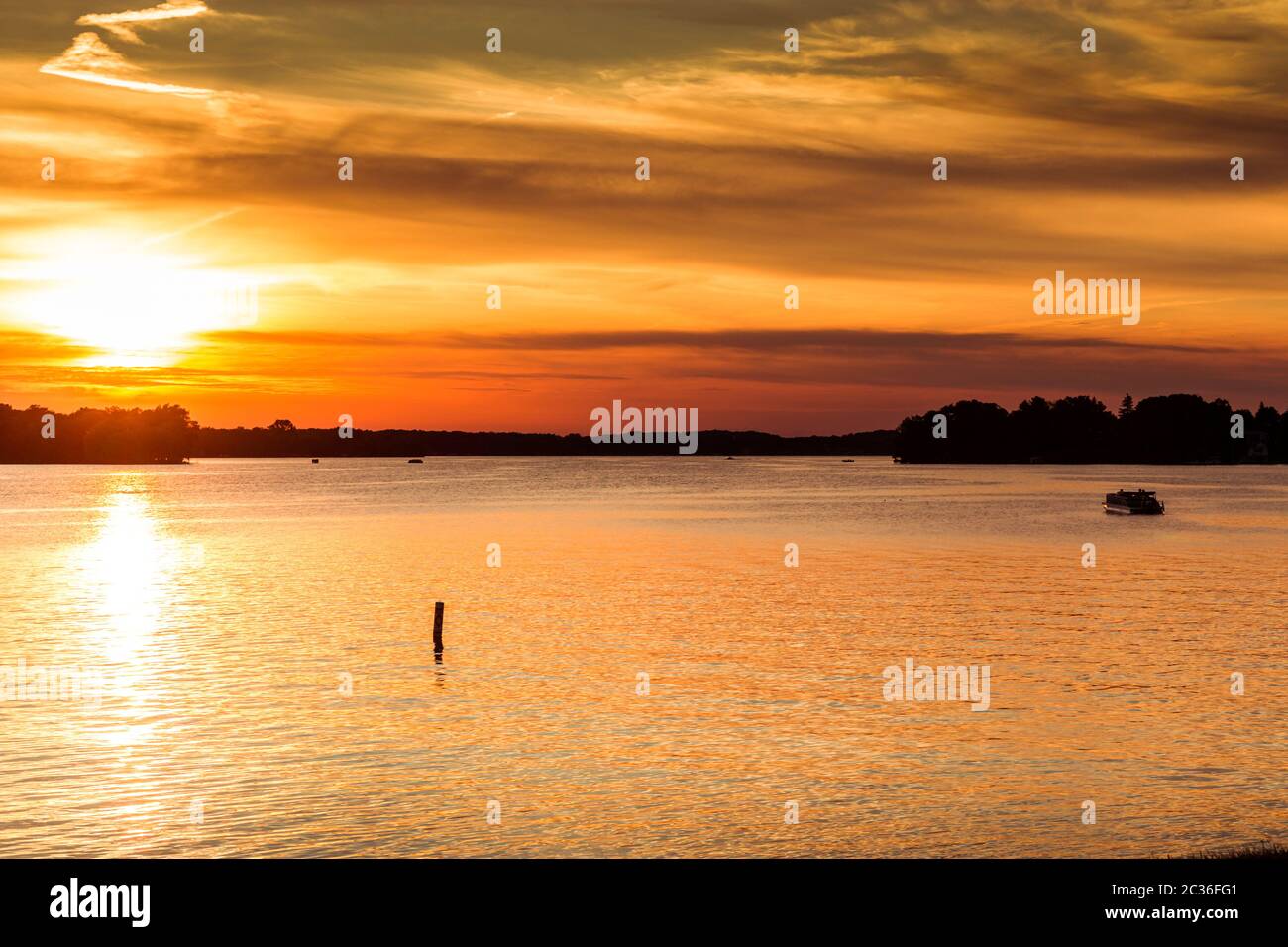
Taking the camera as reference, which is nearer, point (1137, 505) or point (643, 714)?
point (643, 714)

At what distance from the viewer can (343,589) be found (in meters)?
87.0

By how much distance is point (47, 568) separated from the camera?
106062 millimetres

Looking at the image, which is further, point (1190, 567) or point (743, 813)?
point (1190, 567)

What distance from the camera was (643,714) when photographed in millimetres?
42344

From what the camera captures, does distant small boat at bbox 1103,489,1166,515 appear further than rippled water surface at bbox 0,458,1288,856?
Yes

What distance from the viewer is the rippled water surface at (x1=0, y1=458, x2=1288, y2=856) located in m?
28.5

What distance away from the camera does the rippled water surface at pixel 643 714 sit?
93.4 feet

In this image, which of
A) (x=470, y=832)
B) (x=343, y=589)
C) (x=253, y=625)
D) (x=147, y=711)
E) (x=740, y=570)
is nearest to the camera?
(x=470, y=832)

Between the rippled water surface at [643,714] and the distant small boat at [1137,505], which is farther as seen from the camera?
the distant small boat at [1137,505]
